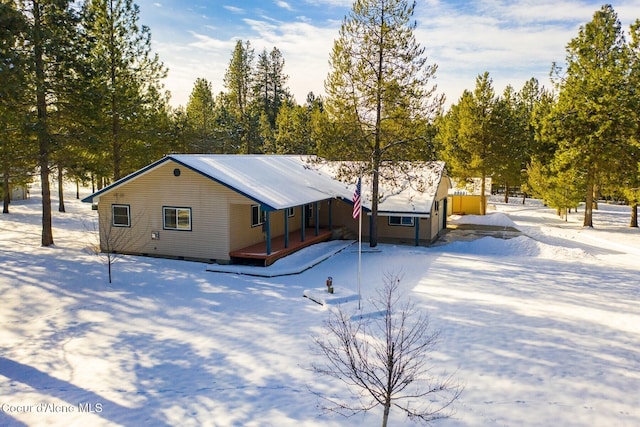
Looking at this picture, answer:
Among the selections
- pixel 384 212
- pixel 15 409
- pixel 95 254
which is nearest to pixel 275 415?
pixel 15 409

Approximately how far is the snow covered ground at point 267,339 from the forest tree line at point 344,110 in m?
5.52

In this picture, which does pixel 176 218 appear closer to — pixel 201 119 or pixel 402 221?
pixel 402 221

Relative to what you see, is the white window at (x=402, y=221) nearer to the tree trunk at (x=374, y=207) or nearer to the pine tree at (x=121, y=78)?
the tree trunk at (x=374, y=207)

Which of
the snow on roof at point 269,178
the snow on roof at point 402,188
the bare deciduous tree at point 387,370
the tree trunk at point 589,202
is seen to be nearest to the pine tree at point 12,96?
the snow on roof at point 269,178

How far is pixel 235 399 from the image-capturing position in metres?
7.75

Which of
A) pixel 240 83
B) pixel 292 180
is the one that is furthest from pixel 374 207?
pixel 240 83

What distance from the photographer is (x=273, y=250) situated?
734 inches

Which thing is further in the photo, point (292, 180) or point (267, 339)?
point (292, 180)

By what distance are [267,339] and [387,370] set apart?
376cm

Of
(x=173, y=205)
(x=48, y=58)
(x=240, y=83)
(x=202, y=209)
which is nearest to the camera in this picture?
(x=202, y=209)

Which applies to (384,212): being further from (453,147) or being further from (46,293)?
(453,147)

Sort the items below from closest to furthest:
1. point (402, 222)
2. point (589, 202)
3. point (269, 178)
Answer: point (269, 178) → point (402, 222) → point (589, 202)

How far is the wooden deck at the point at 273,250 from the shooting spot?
57.4ft

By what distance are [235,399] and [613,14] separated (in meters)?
32.1
